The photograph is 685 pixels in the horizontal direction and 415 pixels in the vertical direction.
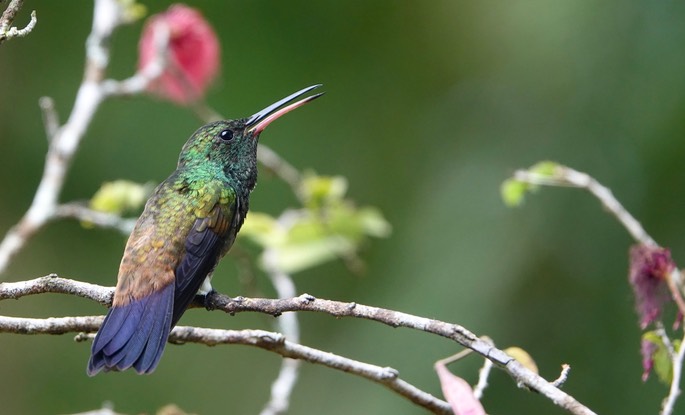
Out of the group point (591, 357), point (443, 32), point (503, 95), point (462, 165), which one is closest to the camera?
point (591, 357)

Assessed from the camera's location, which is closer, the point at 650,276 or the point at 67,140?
the point at 650,276

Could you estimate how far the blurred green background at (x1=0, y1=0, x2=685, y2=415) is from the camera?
546 cm

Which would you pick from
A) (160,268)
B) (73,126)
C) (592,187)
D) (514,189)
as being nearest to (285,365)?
(160,268)

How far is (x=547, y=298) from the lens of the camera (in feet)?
18.4

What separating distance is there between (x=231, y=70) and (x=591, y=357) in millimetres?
3370

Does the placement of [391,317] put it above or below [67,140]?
below

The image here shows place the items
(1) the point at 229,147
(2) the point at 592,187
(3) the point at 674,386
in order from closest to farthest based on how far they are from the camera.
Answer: (3) the point at 674,386 < (2) the point at 592,187 < (1) the point at 229,147

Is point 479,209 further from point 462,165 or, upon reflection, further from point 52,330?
point 52,330

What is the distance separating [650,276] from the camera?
9.20ft

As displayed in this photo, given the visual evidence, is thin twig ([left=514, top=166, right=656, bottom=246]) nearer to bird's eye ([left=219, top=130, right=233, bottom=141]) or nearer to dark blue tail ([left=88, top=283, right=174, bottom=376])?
bird's eye ([left=219, top=130, right=233, bottom=141])

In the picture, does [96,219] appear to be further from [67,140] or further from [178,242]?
[178,242]

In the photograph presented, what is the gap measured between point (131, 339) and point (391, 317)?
2.47 ft

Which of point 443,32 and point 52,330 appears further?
point 443,32

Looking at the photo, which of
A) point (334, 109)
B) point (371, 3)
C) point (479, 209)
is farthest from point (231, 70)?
point (479, 209)
